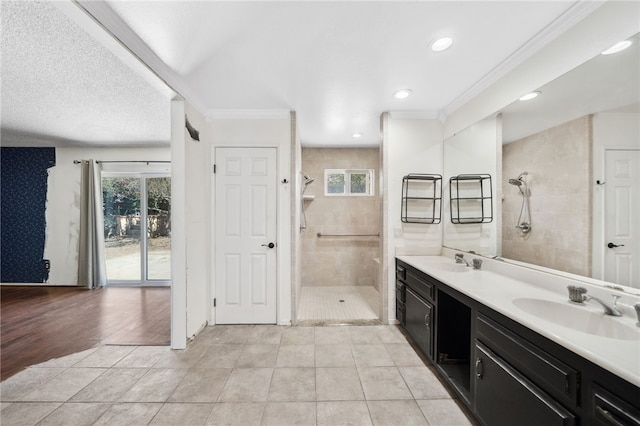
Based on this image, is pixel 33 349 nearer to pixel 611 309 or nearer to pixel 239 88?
pixel 239 88

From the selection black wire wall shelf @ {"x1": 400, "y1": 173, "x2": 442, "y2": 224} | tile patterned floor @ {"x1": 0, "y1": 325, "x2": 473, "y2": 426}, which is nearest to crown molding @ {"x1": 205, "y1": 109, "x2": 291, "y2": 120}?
black wire wall shelf @ {"x1": 400, "y1": 173, "x2": 442, "y2": 224}

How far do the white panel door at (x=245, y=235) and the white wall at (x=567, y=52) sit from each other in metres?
2.30

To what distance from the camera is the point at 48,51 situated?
186 centimetres

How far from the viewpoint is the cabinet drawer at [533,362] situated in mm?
918

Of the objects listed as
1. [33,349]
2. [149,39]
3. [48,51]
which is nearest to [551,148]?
[149,39]

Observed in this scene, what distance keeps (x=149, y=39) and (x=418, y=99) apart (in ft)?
8.04

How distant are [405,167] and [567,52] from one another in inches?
61.0

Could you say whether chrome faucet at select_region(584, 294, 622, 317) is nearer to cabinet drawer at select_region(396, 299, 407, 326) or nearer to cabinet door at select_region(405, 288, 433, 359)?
cabinet door at select_region(405, 288, 433, 359)

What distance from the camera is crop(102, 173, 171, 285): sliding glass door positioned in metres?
4.51

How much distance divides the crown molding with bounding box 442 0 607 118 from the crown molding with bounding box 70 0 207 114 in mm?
2744

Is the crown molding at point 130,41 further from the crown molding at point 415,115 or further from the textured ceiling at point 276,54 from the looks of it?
the crown molding at point 415,115

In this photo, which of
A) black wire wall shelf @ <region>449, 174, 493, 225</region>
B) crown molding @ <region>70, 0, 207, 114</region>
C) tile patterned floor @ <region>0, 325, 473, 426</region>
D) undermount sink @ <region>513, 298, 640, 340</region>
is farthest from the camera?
black wire wall shelf @ <region>449, 174, 493, 225</region>

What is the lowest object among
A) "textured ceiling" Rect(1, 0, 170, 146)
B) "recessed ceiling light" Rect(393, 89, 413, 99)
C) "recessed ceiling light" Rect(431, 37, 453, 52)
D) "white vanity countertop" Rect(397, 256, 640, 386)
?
"white vanity countertop" Rect(397, 256, 640, 386)

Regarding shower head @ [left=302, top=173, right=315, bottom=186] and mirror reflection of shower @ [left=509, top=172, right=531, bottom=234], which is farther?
shower head @ [left=302, top=173, right=315, bottom=186]
